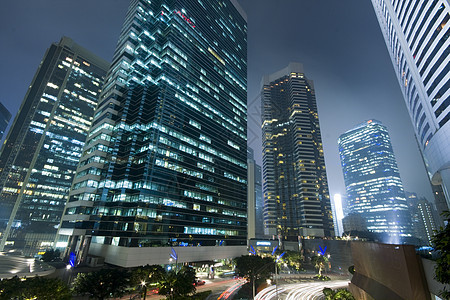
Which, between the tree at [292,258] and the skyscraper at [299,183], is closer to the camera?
the tree at [292,258]

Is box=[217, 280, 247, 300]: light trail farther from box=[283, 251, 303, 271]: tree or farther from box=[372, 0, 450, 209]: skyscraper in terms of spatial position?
box=[372, 0, 450, 209]: skyscraper

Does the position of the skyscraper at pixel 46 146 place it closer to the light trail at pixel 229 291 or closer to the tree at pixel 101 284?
the tree at pixel 101 284

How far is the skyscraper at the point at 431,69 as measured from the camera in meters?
47.5

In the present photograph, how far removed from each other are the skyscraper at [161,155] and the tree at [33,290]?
29444 millimetres

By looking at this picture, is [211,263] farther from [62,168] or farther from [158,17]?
[62,168]

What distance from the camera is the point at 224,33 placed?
122062mm

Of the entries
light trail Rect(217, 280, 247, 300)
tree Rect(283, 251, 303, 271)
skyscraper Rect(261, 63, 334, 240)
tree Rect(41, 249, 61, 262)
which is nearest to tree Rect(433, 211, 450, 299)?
light trail Rect(217, 280, 247, 300)

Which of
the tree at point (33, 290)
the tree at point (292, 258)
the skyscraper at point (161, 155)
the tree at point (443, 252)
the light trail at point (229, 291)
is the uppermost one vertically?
the skyscraper at point (161, 155)

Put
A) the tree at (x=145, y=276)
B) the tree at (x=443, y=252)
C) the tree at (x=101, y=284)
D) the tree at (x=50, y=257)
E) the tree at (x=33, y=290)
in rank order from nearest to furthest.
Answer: the tree at (x=443, y=252), the tree at (x=33, y=290), the tree at (x=101, y=284), the tree at (x=145, y=276), the tree at (x=50, y=257)

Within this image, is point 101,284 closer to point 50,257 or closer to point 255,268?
point 255,268

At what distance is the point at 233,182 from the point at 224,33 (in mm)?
83734

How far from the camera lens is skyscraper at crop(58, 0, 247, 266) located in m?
63.5

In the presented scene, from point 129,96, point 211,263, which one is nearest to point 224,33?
point 129,96

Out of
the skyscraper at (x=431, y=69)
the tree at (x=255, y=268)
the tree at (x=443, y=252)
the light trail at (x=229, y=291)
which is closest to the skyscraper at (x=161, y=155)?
the light trail at (x=229, y=291)
